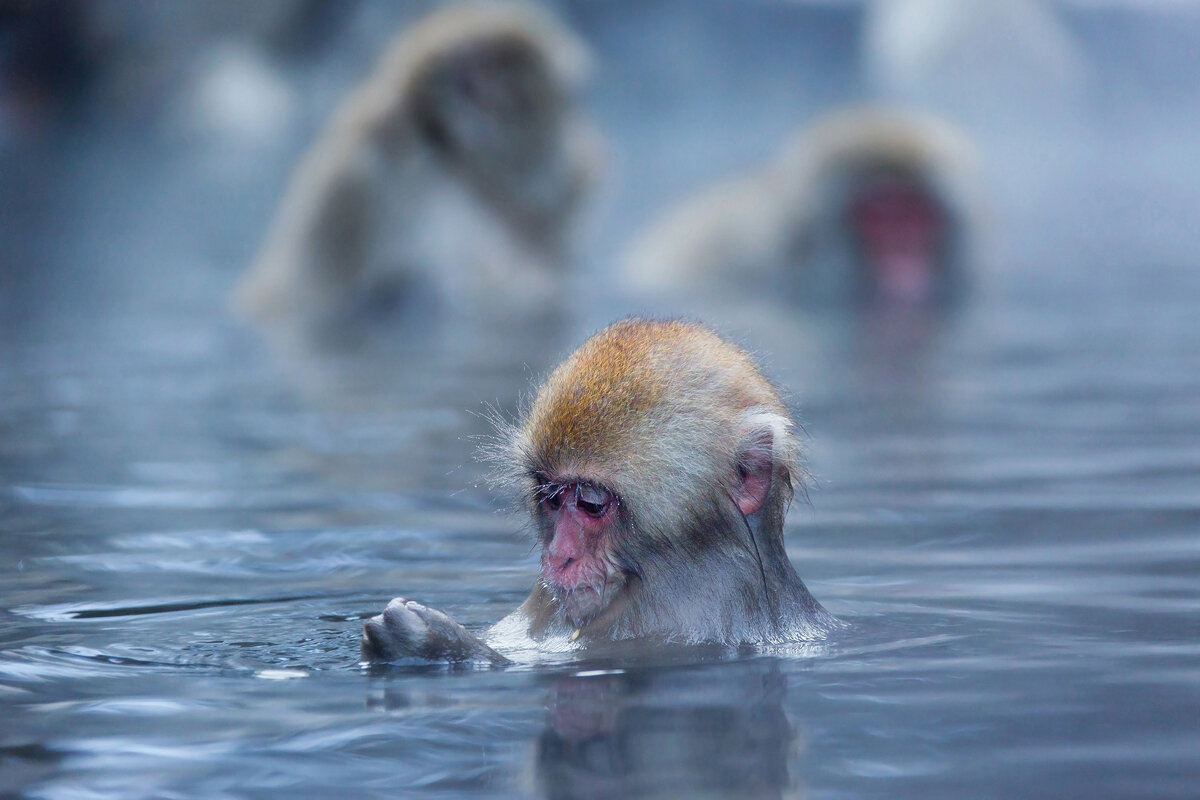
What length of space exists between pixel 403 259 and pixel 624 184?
468 inches

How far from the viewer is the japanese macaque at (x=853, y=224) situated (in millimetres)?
12164

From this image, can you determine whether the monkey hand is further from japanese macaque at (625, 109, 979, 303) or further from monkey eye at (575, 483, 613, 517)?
japanese macaque at (625, 109, 979, 303)

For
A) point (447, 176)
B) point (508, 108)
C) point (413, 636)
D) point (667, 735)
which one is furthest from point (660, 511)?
point (508, 108)

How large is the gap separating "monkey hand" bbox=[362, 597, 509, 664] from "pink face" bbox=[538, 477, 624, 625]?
340 mm

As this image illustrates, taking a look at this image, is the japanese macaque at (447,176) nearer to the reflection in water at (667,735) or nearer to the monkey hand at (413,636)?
the monkey hand at (413,636)

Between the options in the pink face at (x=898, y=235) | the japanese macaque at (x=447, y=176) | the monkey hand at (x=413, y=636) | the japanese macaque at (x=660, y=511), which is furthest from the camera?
the pink face at (x=898, y=235)

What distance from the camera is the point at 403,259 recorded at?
9.85 m

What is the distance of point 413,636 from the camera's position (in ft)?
9.63

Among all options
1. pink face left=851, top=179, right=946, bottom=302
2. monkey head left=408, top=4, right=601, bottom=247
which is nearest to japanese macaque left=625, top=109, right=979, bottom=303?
pink face left=851, top=179, right=946, bottom=302

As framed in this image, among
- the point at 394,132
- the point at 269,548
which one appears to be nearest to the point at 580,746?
the point at 269,548

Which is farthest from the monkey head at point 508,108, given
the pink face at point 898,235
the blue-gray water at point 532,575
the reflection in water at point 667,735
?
the reflection in water at point 667,735

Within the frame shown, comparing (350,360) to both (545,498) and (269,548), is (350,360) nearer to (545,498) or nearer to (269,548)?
(269,548)

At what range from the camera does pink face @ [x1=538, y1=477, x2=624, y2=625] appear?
3.26 metres

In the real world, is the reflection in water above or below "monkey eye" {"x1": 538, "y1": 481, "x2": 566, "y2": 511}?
below
